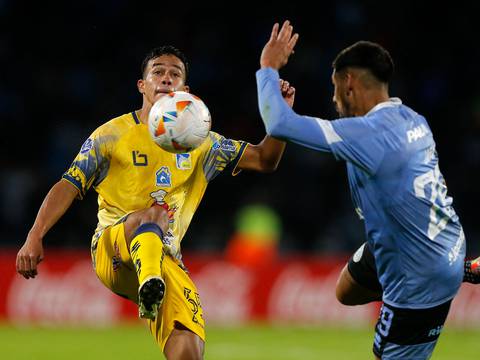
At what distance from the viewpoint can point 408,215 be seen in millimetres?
4906

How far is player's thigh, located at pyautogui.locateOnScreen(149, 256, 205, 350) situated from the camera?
18.6ft

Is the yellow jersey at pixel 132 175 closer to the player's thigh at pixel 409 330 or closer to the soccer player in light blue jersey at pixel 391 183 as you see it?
the soccer player in light blue jersey at pixel 391 183

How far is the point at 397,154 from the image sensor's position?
4.85 metres

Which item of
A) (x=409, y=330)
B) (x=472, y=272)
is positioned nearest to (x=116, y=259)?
(x=409, y=330)

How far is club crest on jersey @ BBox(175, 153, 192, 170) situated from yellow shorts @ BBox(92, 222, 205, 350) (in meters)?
0.57

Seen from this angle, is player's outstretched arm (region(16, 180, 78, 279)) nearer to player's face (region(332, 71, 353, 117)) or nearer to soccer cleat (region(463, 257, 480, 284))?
player's face (region(332, 71, 353, 117))

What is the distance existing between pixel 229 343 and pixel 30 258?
583cm

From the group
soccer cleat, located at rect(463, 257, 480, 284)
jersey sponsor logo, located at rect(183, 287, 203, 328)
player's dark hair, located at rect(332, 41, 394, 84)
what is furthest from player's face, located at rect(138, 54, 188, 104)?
soccer cleat, located at rect(463, 257, 480, 284)

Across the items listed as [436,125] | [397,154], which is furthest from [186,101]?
[436,125]

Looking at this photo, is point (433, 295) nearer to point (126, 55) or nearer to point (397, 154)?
point (397, 154)

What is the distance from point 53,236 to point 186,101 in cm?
782

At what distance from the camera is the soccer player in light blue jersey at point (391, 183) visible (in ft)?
15.8

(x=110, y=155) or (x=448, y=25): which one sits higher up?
(x=448, y=25)

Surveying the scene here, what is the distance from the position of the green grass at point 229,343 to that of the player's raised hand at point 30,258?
4.09m
